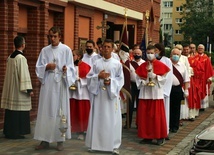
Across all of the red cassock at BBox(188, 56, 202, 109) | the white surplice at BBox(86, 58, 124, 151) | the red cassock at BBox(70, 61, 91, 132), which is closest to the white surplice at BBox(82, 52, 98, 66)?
the red cassock at BBox(70, 61, 91, 132)

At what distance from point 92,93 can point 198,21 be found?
68.6 metres

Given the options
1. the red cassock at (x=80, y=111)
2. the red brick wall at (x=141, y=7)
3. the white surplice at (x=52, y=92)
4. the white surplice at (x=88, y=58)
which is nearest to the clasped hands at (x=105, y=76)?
the white surplice at (x=52, y=92)

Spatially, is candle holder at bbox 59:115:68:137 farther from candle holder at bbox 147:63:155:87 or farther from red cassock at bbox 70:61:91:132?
candle holder at bbox 147:63:155:87

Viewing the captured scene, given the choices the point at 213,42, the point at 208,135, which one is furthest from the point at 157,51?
the point at 213,42

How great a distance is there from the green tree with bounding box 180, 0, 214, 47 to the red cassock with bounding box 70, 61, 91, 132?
62.9m

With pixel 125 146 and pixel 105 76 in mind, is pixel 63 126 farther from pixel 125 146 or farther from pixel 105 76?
pixel 125 146

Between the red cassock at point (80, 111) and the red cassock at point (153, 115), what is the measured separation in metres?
1.14

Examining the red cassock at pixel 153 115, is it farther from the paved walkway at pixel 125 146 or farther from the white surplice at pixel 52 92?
the white surplice at pixel 52 92

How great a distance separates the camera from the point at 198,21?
246 ft

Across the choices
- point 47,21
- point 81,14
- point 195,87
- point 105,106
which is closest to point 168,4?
point 81,14

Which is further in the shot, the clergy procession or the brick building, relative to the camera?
the brick building

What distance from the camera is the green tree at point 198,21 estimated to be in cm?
7338

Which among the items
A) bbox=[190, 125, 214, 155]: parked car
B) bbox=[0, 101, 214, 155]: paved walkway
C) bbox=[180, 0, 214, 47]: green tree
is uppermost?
bbox=[180, 0, 214, 47]: green tree

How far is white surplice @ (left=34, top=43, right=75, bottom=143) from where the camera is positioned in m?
8.42
